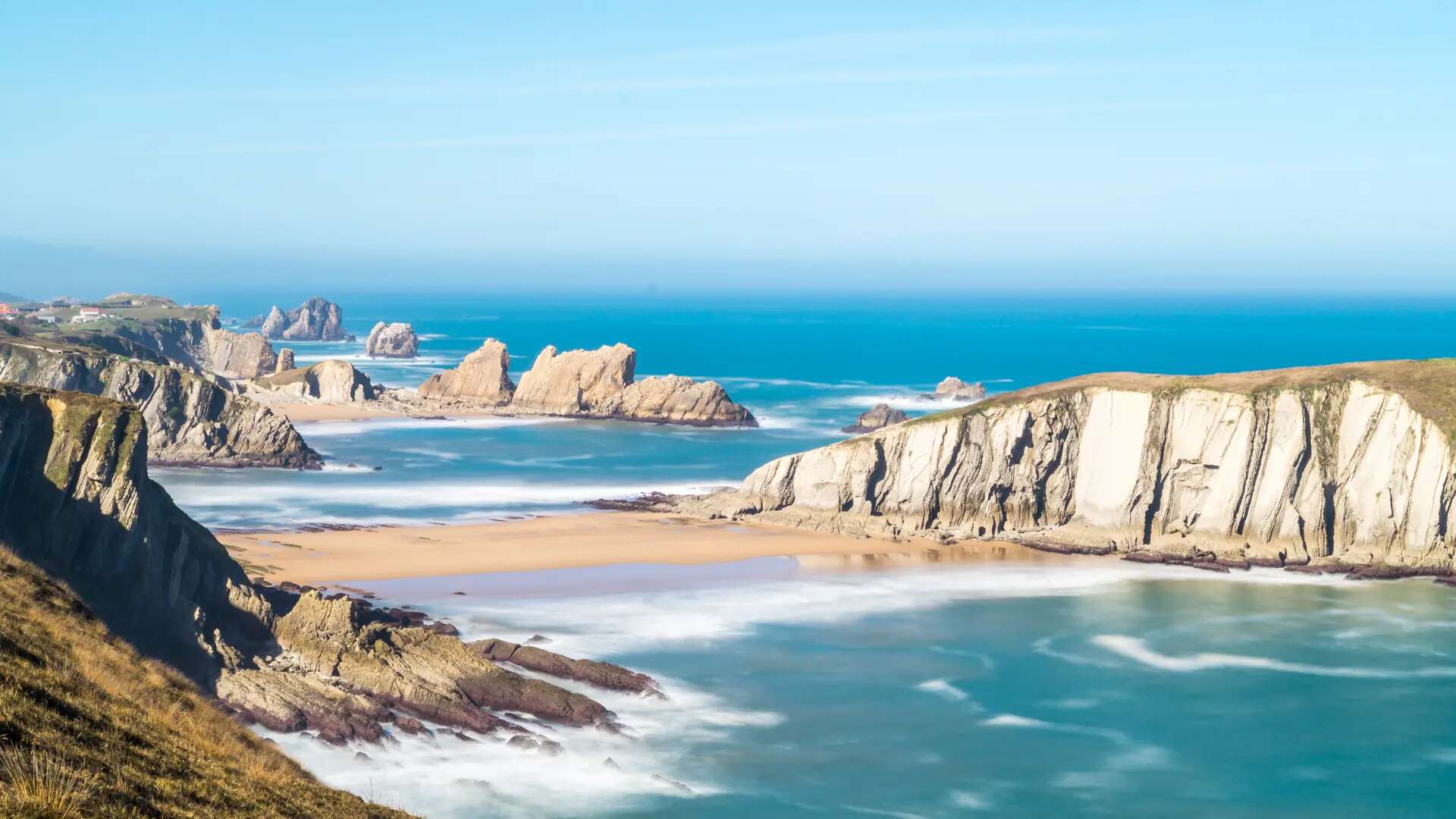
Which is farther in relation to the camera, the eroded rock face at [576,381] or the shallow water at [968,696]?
the eroded rock face at [576,381]

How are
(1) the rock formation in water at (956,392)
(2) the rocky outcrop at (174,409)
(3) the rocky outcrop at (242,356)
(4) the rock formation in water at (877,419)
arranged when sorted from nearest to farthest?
(2) the rocky outcrop at (174,409)
(4) the rock formation in water at (877,419)
(1) the rock formation in water at (956,392)
(3) the rocky outcrop at (242,356)

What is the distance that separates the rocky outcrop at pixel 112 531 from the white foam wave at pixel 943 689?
61.8 feet

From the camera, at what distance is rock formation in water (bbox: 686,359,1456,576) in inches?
2411

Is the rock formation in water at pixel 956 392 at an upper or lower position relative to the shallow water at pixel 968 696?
upper

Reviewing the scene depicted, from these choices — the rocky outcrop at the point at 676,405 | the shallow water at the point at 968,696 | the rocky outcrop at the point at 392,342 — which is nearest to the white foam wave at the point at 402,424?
the rocky outcrop at the point at 676,405

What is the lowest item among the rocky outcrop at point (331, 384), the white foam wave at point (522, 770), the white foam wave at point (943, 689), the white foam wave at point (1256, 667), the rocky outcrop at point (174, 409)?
the white foam wave at point (522, 770)

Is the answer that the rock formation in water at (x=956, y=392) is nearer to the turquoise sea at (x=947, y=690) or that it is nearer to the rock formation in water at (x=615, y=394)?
the rock formation in water at (x=615, y=394)

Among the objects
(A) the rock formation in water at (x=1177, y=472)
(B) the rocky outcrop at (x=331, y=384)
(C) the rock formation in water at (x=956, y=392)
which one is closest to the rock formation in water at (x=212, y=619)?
(A) the rock formation in water at (x=1177, y=472)

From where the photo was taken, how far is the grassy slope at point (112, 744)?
13.0 m

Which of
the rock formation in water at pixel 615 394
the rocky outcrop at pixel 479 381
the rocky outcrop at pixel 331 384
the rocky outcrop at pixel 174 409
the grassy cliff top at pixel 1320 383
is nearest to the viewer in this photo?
the grassy cliff top at pixel 1320 383

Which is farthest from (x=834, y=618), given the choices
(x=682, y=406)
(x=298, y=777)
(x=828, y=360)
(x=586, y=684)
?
(x=828, y=360)

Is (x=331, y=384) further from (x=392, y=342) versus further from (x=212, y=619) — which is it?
(x=212, y=619)

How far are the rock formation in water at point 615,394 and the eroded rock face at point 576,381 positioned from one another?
63 millimetres

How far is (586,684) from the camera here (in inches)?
1591
